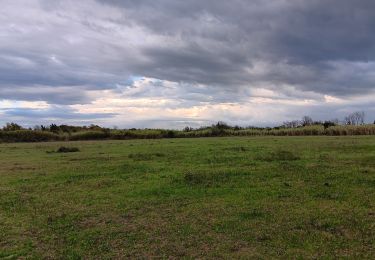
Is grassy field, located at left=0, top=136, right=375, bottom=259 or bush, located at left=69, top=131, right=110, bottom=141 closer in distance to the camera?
grassy field, located at left=0, top=136, right=375, bottom=259

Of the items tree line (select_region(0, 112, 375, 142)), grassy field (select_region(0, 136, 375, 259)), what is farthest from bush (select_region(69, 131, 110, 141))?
grassy field (select_region(0, 136, 375, 259))

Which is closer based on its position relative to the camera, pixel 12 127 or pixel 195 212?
pixel 195 212

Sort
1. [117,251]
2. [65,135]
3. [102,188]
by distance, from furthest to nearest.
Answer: [65,135], [102,188], [117,251]

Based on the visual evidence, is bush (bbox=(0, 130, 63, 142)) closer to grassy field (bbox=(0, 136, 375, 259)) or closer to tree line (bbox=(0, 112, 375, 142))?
tree line (bbox=(0, 112, 375, 142))

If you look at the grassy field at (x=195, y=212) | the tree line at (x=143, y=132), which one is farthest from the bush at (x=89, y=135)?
the grassy field at (x=195, y=212)

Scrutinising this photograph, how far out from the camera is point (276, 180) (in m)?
13.0

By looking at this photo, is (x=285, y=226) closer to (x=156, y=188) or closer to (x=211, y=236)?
(x=211, y=236)

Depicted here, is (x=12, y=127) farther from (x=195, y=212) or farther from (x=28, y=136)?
(x=195, y=212)

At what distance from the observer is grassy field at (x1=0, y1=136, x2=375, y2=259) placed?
689 cm

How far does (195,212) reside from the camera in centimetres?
922

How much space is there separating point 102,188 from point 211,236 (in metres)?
6.05

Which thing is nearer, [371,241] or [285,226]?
[371,241]

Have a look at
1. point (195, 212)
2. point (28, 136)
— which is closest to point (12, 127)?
point (28, 136)

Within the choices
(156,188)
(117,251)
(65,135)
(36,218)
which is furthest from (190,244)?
(65,135)
